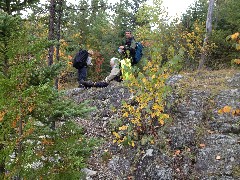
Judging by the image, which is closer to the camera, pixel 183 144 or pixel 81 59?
pixel 183 144

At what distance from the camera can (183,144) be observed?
26.7 feet

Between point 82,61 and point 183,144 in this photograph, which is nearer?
point 183,144

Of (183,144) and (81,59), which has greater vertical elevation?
(81,59)

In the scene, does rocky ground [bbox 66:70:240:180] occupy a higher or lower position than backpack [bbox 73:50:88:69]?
lower

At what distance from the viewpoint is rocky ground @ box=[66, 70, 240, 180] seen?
7438 millimetres

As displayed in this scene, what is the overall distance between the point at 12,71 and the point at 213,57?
54.2ft

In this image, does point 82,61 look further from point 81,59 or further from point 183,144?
point 183,144

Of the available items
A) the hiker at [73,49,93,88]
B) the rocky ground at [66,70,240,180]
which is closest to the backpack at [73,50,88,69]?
the hiker at [73,49,93,88]

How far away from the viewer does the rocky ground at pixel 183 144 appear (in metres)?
7.44

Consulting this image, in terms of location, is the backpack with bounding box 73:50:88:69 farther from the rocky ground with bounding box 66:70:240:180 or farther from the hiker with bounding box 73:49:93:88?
the rocky ground with bounding box 66:70:240:180

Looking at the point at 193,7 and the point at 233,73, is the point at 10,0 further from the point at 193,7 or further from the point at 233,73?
the point at 193,7

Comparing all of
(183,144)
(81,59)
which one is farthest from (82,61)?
(183,144)

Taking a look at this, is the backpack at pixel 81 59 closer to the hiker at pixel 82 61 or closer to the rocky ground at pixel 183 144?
the hiker at pixel 82 61

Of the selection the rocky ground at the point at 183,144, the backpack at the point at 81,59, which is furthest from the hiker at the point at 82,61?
the rocky ground at the point at 183,144
